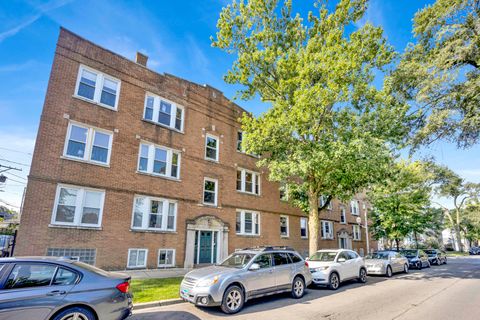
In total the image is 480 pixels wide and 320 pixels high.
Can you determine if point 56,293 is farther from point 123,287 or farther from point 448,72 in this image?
point 448,72

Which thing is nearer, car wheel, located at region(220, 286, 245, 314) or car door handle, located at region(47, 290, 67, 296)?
car door handle, located at region(47, 290, 67, 296)

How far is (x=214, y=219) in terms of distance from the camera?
16.8 meters

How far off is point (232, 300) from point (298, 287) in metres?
3.04

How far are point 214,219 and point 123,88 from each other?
957 cm

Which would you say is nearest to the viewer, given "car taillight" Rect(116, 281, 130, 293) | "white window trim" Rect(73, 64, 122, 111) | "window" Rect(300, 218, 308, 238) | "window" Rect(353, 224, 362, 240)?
"car taillight" Rect(116, 281, 130, 293)

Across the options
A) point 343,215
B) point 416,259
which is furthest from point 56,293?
point 343,215

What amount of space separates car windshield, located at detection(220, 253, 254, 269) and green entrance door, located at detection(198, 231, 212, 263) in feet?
25.3

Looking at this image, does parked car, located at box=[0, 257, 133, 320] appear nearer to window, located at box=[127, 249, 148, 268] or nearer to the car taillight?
the car taillight

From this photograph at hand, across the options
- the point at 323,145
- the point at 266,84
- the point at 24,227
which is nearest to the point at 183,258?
the point at 24,227

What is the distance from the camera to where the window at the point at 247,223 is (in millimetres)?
18641

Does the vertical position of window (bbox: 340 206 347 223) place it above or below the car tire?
above

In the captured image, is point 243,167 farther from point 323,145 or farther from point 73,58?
point 73,58

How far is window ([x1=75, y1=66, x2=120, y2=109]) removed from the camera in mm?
13406

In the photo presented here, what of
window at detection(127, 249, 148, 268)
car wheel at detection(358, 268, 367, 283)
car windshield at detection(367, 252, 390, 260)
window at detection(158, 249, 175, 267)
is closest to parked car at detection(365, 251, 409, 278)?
car windshield at detection(367, 252, 390, 260)
